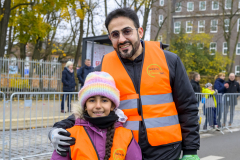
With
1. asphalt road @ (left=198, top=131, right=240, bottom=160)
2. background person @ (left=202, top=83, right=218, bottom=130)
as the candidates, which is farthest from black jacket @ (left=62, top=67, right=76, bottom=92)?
asphalt road @ (left=198, top=131, right=240, bottom=160)

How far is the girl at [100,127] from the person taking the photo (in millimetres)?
1997

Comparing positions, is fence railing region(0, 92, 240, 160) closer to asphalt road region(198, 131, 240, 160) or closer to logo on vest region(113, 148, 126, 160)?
asphalt road region(198, 131, 240, 160)

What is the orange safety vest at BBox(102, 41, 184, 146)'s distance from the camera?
2.03 metres

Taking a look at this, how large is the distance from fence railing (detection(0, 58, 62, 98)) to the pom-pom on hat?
470 inches

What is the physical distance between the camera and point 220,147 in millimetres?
6848

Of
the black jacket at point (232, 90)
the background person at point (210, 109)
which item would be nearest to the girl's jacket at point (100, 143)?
the background person at point (210, 109)

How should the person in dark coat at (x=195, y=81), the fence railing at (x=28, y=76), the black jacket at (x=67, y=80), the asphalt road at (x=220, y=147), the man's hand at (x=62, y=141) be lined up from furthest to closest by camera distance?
the fence railing at (x=28, y=76), the black jacket at (x=67, y=80), the person in dark coat at (x=195, y=81), the asphalt road at (x=220, y=147), the man's hand at (x=62, y=141)

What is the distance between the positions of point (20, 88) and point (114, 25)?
1247 cm

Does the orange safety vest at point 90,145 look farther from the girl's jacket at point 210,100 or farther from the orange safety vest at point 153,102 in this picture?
the girl's jacket at point 210,100

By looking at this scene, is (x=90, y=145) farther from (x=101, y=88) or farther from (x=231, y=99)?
(x=231, y=99)

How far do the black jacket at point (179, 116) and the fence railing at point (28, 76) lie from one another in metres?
12.1

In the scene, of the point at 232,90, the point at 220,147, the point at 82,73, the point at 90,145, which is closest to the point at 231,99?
the point at 232,90

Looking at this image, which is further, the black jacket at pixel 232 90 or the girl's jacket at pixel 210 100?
the black jacket at pixel 232 90

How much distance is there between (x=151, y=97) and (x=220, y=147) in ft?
17.9
